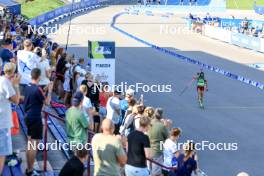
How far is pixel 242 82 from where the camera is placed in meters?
28.9

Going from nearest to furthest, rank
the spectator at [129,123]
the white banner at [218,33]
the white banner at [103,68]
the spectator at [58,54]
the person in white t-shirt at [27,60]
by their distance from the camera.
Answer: the spectator at [129,123]
the person in white t-shirt at [27,60]
the spectator at [58,54]
the white banner at [103,68]
the white banner at [218,33]

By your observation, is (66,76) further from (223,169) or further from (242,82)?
(242,82)

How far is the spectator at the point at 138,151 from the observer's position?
932cm

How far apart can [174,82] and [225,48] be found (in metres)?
15.8

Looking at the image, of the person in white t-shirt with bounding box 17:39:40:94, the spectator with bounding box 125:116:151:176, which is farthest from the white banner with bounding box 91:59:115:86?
the spectator with bounding box 125:116:151:176

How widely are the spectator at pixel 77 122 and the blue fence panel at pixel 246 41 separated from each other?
1324 inches

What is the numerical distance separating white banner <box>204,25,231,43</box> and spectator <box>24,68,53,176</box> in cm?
3784

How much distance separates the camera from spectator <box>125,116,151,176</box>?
9320mm

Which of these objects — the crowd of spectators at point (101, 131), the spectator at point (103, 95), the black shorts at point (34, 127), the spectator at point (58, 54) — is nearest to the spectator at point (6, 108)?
the crowd of spectators at point (101, 131)

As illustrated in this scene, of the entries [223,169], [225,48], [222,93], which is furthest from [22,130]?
[225,48]

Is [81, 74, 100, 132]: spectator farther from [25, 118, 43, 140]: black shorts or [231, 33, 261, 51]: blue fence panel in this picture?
[231, 33, 261, 51]: blue fence panel

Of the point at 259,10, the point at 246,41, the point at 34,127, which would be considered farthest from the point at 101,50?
the point at 259,10

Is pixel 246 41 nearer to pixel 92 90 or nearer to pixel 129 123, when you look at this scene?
pixel 92 90

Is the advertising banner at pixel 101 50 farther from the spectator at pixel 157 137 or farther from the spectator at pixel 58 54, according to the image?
the spectator at pixel 157 137
